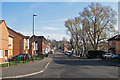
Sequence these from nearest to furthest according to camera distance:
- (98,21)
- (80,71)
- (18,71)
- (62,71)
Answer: (18,71) < (80,71) < (62,71) < (98,21)

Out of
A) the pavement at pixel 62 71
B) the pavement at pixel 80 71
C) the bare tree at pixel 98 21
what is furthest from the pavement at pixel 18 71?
the bare tree at pixel 98 21

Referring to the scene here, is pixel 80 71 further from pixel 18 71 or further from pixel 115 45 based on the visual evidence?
pixel 115 45

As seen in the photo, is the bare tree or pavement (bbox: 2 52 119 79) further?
the bare tree

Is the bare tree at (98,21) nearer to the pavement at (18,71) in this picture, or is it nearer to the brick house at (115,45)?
the brick house at (115,45)

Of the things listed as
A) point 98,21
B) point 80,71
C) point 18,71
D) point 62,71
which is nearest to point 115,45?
point 98,21

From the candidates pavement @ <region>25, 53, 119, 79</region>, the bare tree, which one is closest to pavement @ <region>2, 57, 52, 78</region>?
pavement @ <region>25, 53, 119, 79</region>

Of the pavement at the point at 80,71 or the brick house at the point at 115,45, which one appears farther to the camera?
the brick house at the point at 115,45

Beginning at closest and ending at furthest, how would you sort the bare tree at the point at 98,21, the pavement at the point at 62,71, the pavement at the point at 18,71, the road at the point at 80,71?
the pavement at the point at 18,71, the road at the point at 80,71, the pavement at the point at 62,71, the bare tree at the point at 98,21

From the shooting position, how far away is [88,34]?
53.1m

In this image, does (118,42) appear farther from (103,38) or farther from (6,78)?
(6,78)

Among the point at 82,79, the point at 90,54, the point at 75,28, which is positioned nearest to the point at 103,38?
the point at 90,54

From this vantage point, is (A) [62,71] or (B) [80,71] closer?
(B) [80,71]

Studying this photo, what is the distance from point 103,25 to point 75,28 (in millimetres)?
15863

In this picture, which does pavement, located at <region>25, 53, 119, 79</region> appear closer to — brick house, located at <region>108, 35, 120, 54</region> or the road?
the road
